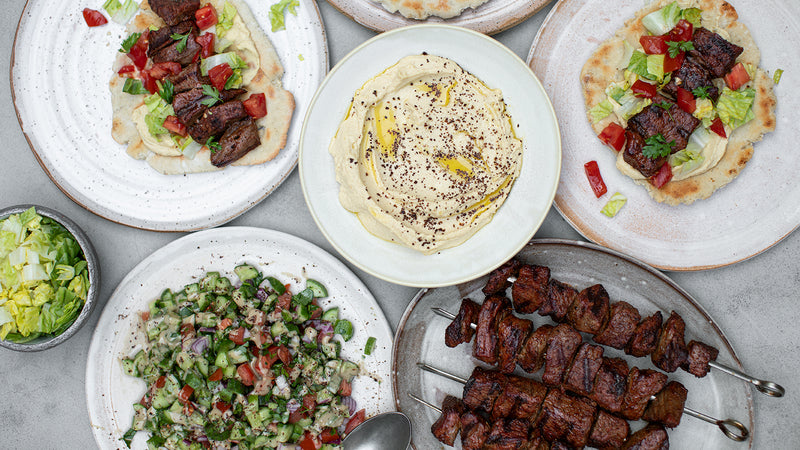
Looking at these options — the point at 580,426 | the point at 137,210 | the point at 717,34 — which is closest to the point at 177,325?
the point at 137,210

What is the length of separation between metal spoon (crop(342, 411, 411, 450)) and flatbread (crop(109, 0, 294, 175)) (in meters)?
2.42

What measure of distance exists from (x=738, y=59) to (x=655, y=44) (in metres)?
0.70

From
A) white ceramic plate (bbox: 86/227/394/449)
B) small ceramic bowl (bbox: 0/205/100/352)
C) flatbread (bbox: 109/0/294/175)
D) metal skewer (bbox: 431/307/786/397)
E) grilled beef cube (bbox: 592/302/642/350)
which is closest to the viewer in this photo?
metal skewer (bbox: 431/307/786/397)

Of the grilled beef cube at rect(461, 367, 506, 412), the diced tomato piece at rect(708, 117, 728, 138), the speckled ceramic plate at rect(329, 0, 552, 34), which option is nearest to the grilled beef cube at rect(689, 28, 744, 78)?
the diced tomato piece at rect(708, 117, 728, 138)

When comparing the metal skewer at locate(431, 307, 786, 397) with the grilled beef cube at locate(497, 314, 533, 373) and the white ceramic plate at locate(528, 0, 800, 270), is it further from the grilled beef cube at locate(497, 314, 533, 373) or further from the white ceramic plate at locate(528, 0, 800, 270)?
the white ceramic plate at locate(528, 0, 800, 270)

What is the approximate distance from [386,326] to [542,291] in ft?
4.49

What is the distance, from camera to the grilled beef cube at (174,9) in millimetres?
4047

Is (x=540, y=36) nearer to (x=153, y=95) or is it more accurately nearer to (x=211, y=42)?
(x=211, y=42)

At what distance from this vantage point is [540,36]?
13.1ft

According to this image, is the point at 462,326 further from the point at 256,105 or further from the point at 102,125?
the point at 102,125

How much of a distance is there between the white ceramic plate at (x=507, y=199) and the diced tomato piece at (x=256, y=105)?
0.61 m

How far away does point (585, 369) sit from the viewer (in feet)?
12.4

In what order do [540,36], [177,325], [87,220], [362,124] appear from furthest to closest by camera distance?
[87,220], [177,325], [540,36], [362,124]

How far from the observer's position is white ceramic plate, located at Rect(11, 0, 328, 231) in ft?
13.9
